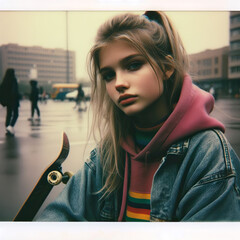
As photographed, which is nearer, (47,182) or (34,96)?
(47,182)

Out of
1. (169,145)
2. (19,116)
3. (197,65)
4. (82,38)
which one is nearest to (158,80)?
(169,145)

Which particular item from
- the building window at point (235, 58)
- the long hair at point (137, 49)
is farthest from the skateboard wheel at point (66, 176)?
the building window at point (235, 58)

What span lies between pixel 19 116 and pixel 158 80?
1.17 meters

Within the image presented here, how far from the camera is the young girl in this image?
1.19 metres

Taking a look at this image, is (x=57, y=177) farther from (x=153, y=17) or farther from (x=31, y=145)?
(x=153, y=17)

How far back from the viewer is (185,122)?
1248mm

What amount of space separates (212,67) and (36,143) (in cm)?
141

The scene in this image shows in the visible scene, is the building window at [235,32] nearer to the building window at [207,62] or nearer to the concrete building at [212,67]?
the concrete building at [212,67]

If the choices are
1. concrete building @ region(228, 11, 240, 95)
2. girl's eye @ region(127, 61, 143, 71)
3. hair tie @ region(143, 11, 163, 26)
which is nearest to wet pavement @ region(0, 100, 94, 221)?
girl's eye @ region(127, 61, 143, 71)

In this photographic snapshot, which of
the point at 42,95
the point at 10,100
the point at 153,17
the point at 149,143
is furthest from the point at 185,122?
the point at 10,100

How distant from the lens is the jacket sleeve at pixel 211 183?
3.82 feet

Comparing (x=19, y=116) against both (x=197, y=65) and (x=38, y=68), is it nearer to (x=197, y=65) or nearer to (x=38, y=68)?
(x=38, y=68)
